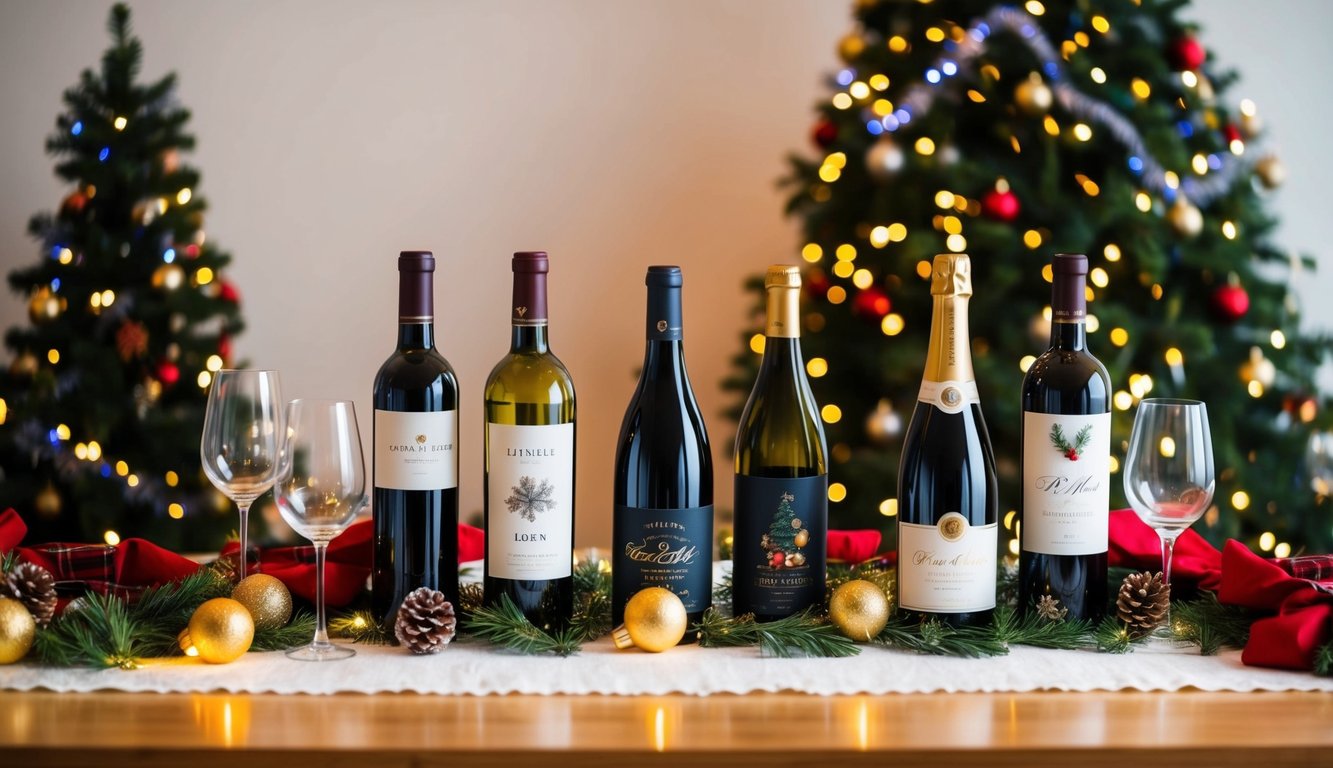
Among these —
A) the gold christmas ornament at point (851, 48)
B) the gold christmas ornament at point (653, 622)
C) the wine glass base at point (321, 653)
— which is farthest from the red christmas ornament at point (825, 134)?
the wine glass base at point (321, 653)

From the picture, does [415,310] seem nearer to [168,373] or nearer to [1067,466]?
[1067,466]

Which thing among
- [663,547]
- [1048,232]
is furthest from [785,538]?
[1048,232]

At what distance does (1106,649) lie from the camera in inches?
39.6

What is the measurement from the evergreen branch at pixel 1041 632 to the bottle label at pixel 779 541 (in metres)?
0.17

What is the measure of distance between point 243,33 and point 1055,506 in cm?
312

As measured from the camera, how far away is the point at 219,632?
0.95 m

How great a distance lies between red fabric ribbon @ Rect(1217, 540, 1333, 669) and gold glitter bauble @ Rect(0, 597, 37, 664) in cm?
104

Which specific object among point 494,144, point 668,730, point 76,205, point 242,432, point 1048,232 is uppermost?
point 494,144

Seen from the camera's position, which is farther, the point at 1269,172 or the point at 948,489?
the point at 1269,172

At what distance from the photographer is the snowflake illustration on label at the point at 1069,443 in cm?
102

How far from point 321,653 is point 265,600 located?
10cm

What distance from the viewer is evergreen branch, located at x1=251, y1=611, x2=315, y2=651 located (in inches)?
39.4

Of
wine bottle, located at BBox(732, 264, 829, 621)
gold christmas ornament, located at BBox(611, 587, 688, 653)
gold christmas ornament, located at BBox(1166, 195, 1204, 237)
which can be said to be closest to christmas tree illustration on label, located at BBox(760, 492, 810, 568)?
wine bottle, located at BBox(732, 264, 829, 621)

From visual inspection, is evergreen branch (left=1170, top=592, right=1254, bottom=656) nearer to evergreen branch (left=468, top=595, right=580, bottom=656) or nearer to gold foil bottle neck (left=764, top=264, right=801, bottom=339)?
gold foil bottle neck (left=764, top=264, right=801, bottom=339)
